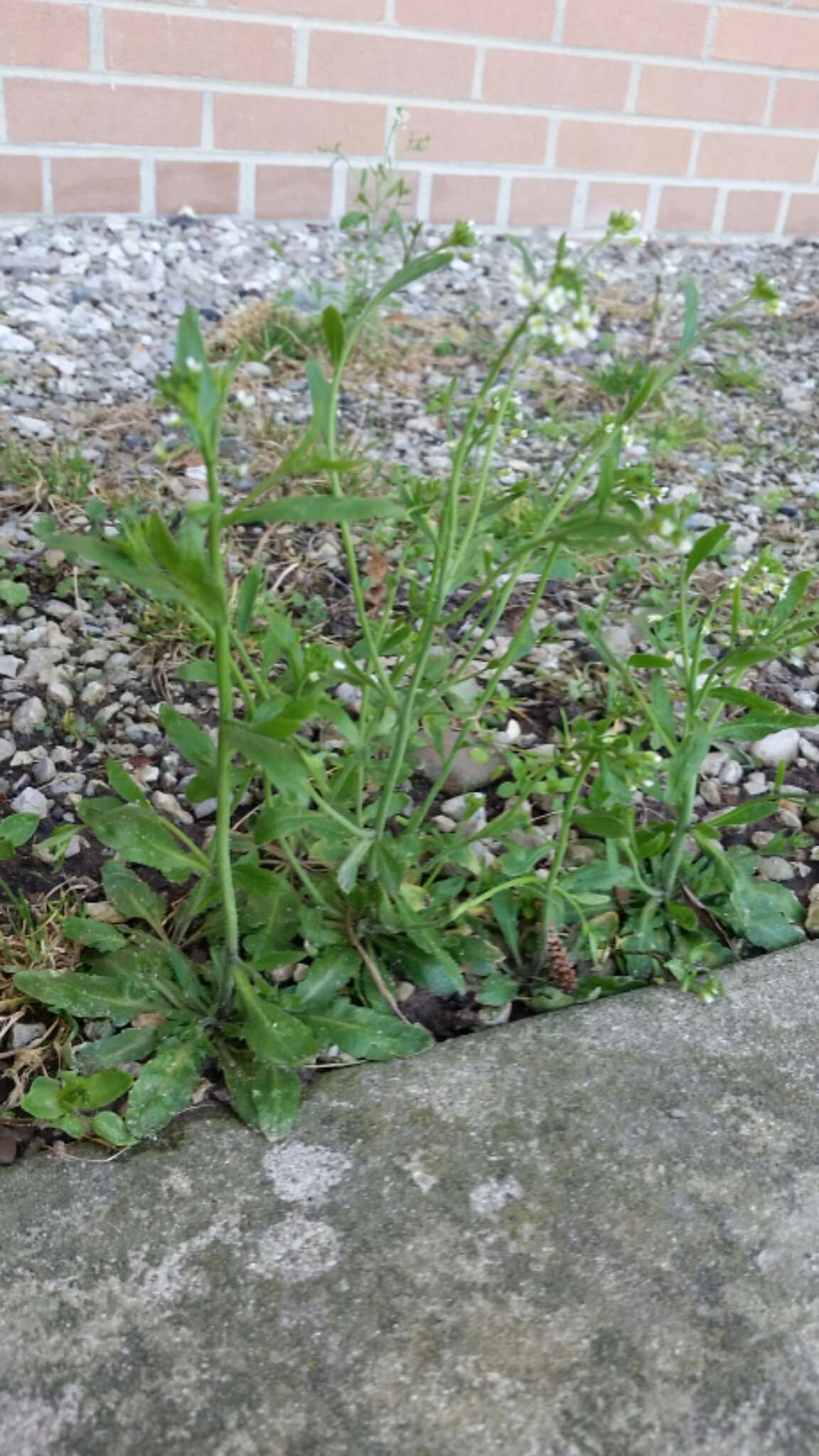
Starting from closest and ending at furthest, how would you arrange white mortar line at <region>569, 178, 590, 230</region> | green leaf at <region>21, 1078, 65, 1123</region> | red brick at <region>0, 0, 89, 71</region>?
green leaf at <region>21, 1078, 65, 1123</region>, red brick at <region>0, 0, 89, 71</region>, white mortar line at <region>569, 178, 590, 230</region>

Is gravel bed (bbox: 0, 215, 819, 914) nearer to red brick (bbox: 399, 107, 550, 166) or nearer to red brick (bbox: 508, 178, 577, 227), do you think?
red brick (bbox: 508, 178, 577, 227)

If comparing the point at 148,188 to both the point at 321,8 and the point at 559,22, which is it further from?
the point at 559,22

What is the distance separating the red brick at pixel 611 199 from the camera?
3.79 metres

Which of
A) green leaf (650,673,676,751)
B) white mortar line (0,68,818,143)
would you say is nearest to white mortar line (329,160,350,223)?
white mortar line (0,68,818,143)

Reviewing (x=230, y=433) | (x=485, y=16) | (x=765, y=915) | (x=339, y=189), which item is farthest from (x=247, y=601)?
(x=485, y=16)

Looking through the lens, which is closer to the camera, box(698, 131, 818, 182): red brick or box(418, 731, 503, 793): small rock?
box(418, 731, 503, 793): small rock

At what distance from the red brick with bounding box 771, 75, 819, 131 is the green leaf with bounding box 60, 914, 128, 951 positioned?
11.9 feet

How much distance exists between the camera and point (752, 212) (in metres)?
4.07

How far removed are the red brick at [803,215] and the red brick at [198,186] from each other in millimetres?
1908

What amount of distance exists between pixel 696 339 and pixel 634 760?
0.43m

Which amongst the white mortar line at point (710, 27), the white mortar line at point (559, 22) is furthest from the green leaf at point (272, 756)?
the white mortar line at point (710, 27)

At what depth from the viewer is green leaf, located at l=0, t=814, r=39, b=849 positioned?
5.01 feet

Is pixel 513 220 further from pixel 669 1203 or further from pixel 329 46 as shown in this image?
pixel 669 1203

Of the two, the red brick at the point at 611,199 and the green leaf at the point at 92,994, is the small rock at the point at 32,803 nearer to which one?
the green leaf at the point at 92,994
